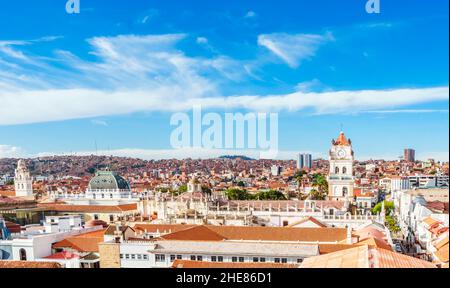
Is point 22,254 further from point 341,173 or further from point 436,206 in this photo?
point 341,173

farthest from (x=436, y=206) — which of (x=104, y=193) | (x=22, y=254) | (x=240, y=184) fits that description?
(x=104, y=193)

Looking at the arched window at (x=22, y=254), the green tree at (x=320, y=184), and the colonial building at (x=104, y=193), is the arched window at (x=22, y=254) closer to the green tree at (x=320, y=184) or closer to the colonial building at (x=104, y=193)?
the colonial building at (x=104, y=193)

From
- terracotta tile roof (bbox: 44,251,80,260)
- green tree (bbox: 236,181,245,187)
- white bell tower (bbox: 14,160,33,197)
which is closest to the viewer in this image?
terracotta tile roof (bbox: 44,251,80,260)

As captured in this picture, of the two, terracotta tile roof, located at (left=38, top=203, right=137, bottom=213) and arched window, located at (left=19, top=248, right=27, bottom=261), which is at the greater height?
arched window, located at (left=19, top=248, right=27, bottom=261)

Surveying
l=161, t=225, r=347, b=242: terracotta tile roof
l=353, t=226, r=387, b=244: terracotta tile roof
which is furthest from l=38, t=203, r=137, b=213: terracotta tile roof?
l=353, t=226, r=387, b=244: terracotta tile roof

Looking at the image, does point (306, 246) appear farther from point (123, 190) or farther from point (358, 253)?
point (123, 190)

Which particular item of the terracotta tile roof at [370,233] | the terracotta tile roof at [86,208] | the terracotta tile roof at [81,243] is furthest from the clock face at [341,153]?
the terracotta tile roof at [81,243]

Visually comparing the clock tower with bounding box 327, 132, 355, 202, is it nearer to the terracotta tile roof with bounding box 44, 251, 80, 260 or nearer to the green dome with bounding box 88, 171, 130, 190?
the green dome with bounding box 88, 171, 130, 190
